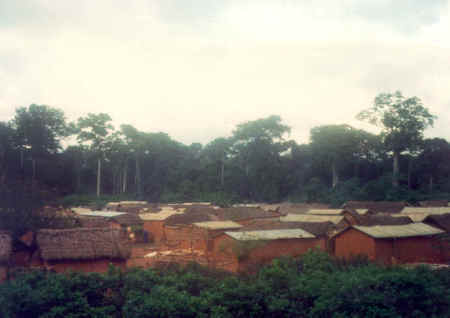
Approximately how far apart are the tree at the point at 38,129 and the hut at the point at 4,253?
2774 centimetres

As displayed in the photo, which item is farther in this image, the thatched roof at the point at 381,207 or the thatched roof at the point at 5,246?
the thatched roof at the point at 381,207

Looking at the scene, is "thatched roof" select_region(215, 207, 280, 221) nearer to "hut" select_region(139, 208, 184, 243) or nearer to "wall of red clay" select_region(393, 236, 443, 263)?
"hut" select_region(139, 208, 184, 243)

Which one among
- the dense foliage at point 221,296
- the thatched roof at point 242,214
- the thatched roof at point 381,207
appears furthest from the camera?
the thatched roof at point 381,207

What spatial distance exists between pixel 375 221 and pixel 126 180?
134ft

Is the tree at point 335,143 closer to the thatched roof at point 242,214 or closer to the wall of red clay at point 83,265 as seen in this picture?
the thatched roof at point 242,214

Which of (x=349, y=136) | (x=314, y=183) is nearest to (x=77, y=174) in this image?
(x=314, y=183)

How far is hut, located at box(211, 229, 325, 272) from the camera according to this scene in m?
15.5

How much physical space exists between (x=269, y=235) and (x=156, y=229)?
12270 millimetres

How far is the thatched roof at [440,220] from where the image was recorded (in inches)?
853

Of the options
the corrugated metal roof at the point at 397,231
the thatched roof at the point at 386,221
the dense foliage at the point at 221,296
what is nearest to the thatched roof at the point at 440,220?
the thatched roof at the point at 386,221

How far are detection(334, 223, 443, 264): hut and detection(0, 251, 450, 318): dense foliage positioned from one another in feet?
15.0

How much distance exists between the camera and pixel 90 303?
10500mm

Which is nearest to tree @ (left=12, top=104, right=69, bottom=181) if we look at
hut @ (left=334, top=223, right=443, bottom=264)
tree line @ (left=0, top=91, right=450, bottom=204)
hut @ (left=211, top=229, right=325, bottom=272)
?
tree line @ (left=0, top=91, right=450, bottom=204)

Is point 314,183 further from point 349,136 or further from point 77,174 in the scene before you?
point 77,174
